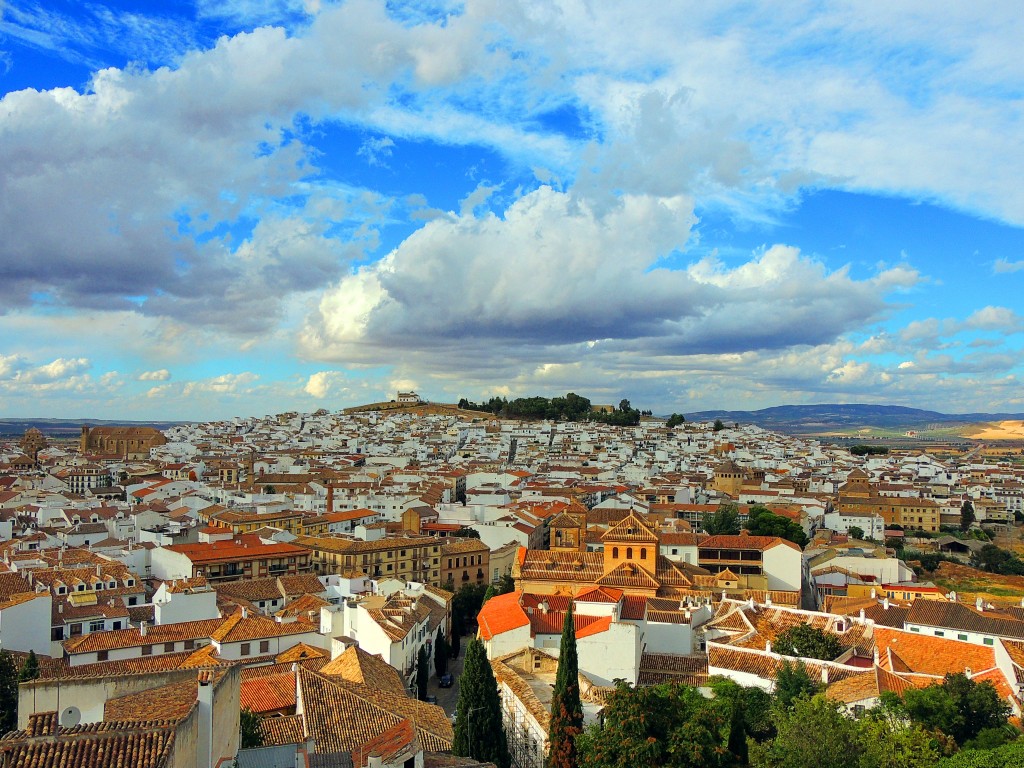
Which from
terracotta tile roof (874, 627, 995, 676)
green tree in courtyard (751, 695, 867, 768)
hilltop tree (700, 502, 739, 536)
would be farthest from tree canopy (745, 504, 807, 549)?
green tree in courtyard (751, 695, 867, 768)

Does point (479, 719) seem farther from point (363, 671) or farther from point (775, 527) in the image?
point (775, 527)

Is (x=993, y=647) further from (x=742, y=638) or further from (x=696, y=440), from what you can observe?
(x=696, y=440)

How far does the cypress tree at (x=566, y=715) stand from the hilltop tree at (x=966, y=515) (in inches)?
2405

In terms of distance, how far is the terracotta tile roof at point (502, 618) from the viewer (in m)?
26.6

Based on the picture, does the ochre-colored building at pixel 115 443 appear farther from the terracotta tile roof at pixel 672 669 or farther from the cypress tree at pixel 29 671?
the terracotta tile roof at pixel 672 669

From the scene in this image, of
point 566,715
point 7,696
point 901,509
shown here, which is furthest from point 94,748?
point 901,509

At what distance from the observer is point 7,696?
68.2 feet

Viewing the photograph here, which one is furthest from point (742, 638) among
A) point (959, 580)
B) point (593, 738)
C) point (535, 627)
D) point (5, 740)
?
point (959, 580)

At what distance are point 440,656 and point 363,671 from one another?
380 inches

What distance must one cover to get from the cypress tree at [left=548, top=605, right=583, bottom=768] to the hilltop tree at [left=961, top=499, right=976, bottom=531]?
6108cm

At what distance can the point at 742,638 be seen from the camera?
26078 mm

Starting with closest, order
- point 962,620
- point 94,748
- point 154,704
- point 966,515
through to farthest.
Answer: point 94,748 → point 154,704 → point 962,620 → point 966,515

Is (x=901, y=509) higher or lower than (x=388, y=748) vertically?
lower

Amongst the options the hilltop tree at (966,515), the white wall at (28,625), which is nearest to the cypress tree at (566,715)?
the white wall at (28,625)
